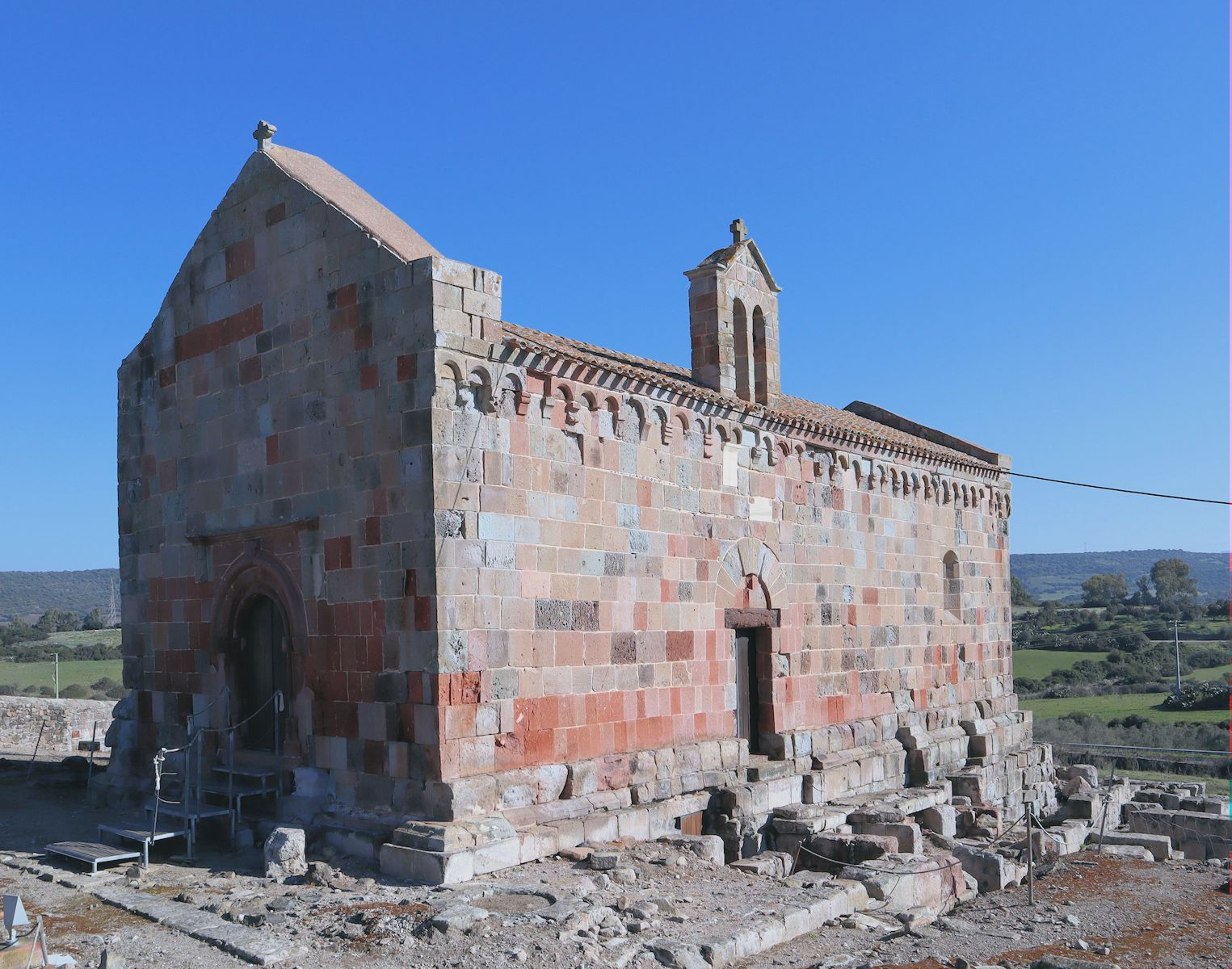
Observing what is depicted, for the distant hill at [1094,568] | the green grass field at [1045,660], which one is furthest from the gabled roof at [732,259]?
the distant hill at [1094,568]

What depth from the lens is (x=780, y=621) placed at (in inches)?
554

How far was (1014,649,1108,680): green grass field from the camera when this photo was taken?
51250 millimetres

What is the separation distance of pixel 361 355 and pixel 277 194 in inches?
94.1

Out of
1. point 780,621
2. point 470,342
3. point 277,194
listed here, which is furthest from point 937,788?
point 277,194

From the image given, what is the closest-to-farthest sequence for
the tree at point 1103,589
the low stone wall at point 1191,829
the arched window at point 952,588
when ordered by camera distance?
the low stone wall at point 1191,829 → the arched window at point 952,588 → the tree at point 1103,589

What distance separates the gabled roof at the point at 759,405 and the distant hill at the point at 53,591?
85.9 metres

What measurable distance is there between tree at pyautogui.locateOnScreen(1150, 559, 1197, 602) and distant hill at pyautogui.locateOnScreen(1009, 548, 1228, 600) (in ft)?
82.1

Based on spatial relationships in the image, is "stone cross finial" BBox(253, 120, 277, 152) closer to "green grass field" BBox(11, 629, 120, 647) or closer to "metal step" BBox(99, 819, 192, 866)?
"metal step" BBox(99, 819, 192, 866)

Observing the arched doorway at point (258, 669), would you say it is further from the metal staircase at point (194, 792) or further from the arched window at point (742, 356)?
the arched window at point (742, 356)

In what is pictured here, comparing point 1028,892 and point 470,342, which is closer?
point 470,342

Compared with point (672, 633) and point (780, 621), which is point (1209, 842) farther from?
point (672, 633)

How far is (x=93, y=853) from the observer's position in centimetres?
996

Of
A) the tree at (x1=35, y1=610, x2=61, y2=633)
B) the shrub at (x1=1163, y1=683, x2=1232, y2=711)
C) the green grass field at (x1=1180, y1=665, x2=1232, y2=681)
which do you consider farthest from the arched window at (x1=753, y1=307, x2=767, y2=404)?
the tree at (x1=35, y1=610, x2=61, y2=633)

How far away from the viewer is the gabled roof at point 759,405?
11.3m
